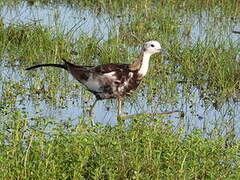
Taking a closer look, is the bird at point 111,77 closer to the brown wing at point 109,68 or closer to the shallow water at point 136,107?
the brown wing at point 109,68

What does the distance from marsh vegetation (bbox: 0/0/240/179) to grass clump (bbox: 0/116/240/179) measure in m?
0.01

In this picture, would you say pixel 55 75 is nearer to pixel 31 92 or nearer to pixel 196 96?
pixel 31 92

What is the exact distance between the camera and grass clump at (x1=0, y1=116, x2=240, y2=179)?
5.98 metres

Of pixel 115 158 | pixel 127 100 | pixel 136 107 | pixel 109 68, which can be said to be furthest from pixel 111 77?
pixel 115 158

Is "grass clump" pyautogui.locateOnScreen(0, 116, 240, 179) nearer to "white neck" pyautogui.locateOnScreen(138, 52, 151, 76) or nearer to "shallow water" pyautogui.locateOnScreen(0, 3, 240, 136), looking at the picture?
"shallow water" pyautogui.locateOnScreen(0, 3, 240, 136)

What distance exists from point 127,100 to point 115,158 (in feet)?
10.6

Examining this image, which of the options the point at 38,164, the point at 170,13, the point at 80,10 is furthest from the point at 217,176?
the point at 80,10

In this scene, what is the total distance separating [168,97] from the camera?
369 inches

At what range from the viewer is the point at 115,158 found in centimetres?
612

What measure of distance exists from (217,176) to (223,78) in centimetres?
340

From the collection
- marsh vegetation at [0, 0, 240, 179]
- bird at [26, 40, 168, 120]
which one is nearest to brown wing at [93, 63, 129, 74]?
bird at [26, 40, 168, 120]

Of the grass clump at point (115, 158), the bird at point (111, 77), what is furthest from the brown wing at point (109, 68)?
the grass clump at point (115, 158)

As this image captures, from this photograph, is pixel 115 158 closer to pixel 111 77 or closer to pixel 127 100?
pixel 111 77

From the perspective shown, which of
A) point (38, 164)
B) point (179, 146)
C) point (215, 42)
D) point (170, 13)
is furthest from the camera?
point (170, 13)
